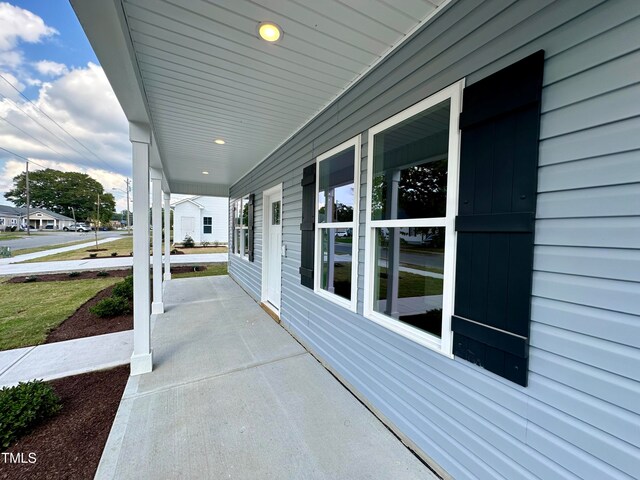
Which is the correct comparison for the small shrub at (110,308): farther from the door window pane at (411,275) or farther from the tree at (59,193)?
the tree at (59,193)

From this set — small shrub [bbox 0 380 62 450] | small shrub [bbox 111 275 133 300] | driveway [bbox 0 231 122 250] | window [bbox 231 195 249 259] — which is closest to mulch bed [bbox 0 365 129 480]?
small shrub [bbox 0 380 62 450]

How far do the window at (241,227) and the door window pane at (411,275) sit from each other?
4673mm

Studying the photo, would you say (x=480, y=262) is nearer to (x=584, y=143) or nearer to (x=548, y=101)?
(x=584, y=143)

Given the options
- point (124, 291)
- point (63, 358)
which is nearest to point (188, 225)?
point (124, 291)

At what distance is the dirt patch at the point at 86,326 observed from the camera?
3695mm

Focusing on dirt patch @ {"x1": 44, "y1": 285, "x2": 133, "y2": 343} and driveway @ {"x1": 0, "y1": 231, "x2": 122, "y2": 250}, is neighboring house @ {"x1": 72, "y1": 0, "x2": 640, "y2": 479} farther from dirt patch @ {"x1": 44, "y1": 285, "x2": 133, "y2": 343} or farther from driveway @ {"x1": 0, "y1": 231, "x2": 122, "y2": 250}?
driveway @ {"x1": 0, "y1": 231, "x2": 122, "y2": 250}

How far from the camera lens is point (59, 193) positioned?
5088 cm

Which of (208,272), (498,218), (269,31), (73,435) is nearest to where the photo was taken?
(498,218)

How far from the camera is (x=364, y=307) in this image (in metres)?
2.31

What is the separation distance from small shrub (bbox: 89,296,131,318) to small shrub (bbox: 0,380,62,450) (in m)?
2.62

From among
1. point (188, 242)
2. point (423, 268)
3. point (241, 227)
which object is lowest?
point (188, 242)

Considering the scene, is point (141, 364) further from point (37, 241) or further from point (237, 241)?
point (37, 241)

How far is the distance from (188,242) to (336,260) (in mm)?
18463

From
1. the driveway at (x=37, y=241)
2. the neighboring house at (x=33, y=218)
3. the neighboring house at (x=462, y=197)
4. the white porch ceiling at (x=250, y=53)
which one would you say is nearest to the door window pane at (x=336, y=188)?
the neighboring house at (x=462, y=197)
